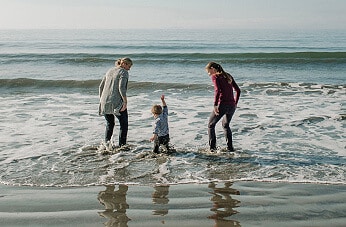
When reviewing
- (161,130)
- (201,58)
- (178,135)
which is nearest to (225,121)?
(161,130)

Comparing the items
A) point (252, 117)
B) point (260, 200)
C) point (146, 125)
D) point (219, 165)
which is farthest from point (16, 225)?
point (252, 117)

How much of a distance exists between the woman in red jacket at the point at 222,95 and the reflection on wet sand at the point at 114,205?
243 cm

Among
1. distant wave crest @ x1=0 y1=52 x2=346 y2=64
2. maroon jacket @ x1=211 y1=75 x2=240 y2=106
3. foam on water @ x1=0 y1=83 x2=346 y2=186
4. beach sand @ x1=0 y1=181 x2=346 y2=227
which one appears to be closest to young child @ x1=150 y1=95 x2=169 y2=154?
foam on water @ x1=0 y1=83 x2=346 y2=186

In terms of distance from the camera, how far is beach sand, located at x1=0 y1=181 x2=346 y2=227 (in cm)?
427

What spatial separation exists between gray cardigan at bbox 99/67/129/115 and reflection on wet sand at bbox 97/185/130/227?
214 cm

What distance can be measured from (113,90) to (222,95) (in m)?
1.92

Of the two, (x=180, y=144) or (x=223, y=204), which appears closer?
(x=223, y=204)

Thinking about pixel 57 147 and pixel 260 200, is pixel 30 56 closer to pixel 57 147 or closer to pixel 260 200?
pixel 57 147

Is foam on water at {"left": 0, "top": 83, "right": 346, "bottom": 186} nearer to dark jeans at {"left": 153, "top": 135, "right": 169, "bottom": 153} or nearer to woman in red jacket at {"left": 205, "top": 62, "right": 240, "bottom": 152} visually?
dark jeans at {"left": 153, "top": 135, "right": 169, "bottom": 153}

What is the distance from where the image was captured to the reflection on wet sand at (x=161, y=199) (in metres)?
4.57

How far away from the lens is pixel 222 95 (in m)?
7.34

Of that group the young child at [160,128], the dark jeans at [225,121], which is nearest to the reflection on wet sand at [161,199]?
the young child at [160,128]

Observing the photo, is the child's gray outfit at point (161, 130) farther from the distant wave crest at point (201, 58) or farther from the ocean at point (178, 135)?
the distant wave crest at point (201, 58)

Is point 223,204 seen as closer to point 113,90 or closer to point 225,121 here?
point 225,121
